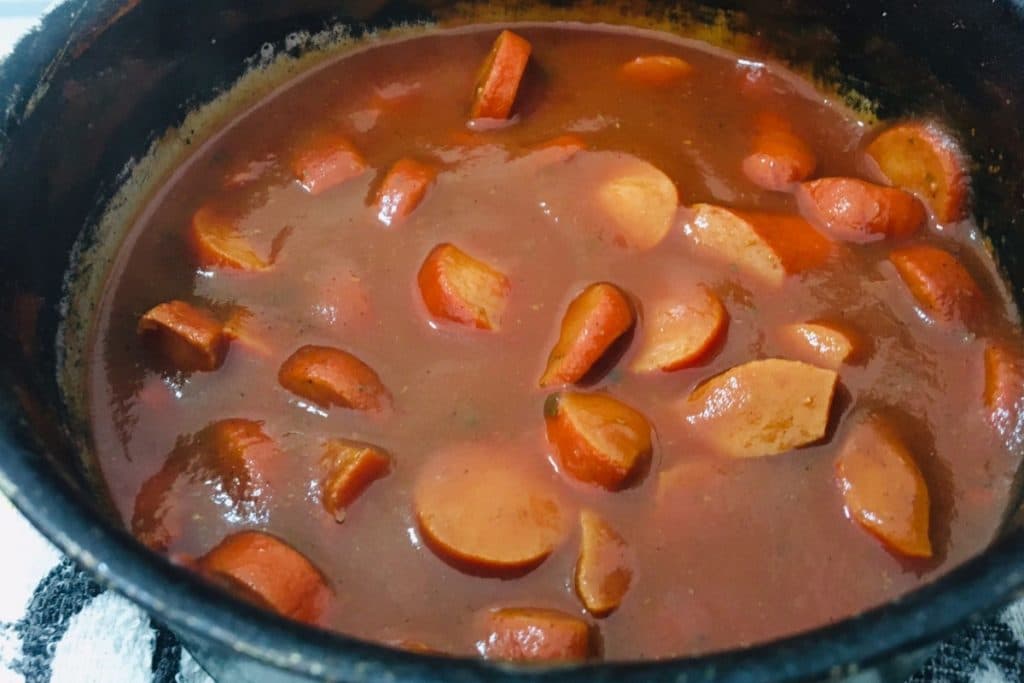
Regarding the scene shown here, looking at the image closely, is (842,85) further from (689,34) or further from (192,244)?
(192,244)

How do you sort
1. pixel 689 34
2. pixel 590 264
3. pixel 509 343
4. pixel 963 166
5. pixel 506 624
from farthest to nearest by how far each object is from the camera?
1. pixel 689 34
2. pixel 963 166
3. pixel 590 264
4. pixel 509 343
5. pixel 506 624

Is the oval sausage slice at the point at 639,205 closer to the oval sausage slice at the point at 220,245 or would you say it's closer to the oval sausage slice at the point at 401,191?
the oval sausage slice at the point at 401,191

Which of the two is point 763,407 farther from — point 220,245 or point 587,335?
point 220,245

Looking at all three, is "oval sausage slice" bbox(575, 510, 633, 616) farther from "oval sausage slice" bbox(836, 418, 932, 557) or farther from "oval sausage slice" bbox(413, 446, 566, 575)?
"oval sausage slice" bbox(836, 418, 932, 557)

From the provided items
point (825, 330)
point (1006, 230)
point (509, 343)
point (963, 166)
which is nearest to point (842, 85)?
point (963, 166)

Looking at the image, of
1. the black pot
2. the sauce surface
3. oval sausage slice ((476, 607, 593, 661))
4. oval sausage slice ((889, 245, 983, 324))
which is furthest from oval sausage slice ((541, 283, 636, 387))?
the black pot

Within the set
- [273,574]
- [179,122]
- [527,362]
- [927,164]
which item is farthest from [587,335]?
[179,122]

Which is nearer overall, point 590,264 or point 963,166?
point 590,264
